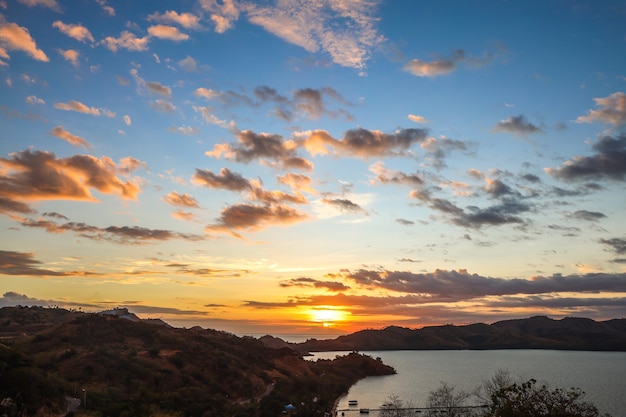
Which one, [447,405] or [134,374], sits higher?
[134,374]

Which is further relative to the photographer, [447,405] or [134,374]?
[447,405]

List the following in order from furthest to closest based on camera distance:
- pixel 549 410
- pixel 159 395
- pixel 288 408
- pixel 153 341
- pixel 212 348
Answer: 1. pixel 212 348
2. pixel 153 341
3. pixel 288 408
4. pixel 159 395
5. pixel 549 410

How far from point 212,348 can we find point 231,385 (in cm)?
3196

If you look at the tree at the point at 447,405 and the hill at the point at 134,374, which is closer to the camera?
the hill at the point at 134,374

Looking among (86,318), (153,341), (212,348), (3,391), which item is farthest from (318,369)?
(3,391)

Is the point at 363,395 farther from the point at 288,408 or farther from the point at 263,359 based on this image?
the point at 288,408

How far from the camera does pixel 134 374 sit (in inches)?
3398

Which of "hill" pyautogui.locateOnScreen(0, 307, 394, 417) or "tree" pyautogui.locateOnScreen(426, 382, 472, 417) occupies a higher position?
"hill" pyautogui.locateOnScreen(0, 307, 394, 417)

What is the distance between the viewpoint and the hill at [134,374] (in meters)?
60.1

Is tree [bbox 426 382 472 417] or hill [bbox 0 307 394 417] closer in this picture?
hill [bbox 0 307 394 417]

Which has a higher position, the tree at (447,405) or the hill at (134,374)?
the hill at (134,374)

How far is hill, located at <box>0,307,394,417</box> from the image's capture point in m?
60.1

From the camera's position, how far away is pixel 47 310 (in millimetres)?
170625

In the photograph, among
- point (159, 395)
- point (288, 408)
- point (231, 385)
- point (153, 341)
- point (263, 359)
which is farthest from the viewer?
point (263, 359)
